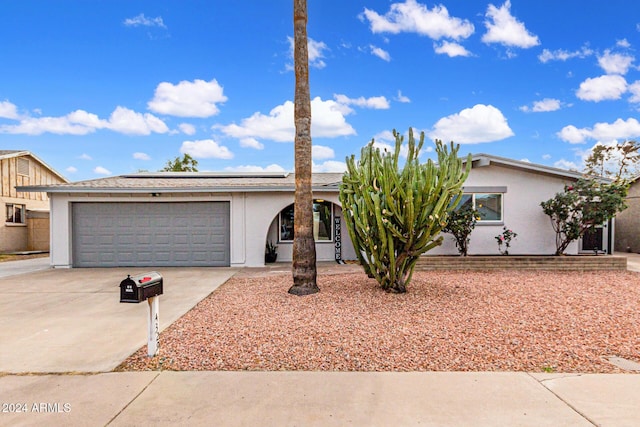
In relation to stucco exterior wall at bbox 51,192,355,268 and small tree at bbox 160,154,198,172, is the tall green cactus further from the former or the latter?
small tree at bbox 160,154,198,172

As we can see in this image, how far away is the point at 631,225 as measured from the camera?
16500 millimetres

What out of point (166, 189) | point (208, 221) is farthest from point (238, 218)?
point (166, 189)

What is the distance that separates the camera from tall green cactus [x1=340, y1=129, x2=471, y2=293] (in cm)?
659

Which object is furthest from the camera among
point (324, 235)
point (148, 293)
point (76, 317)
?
point (324, 235)

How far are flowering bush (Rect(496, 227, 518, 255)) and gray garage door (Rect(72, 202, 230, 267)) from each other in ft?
28.6

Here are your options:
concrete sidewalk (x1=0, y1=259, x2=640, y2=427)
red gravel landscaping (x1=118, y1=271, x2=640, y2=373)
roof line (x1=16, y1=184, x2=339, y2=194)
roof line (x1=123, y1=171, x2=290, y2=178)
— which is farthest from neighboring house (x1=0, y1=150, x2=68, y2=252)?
concrete sidewalk (x1=0, y1=259, x2=640, y2=427)

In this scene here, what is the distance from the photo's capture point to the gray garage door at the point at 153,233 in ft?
39.9

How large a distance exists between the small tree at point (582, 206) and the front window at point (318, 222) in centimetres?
698

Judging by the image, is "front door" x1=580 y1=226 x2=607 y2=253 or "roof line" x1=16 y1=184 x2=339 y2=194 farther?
"front door" x1=580 y1=226 x2=607 y2=253

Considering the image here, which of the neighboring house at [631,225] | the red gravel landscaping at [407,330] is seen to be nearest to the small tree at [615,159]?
the neighboring house at [631,225]

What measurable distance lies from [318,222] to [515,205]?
663 cm

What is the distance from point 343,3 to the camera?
11586 mm

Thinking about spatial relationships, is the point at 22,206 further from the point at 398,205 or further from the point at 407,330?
the point at 407,330

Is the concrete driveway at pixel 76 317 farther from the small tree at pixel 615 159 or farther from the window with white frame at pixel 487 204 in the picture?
the small tree at pixel 615 159
